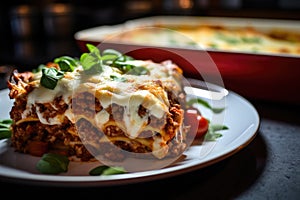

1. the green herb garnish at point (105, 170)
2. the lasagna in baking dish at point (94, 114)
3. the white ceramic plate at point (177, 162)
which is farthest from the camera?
the lasagna in baking dish at point (94, 114)

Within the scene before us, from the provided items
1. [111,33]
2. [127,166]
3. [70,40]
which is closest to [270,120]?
[127,166]

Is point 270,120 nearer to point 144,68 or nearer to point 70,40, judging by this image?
point 144,68

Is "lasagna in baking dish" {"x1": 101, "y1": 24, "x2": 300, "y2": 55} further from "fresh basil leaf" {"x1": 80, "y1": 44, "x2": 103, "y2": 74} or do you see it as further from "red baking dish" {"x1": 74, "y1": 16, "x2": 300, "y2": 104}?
"fresh basil leaf" {"x1": 80, "y1": 44, "x2": 103, "y2": 74}

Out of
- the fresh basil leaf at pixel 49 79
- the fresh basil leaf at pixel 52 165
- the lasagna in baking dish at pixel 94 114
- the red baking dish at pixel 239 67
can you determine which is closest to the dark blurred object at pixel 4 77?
the red baking dish at pixel 239 67

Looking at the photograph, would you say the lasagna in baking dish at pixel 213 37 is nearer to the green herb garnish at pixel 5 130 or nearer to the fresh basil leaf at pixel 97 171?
the green herb garnish at pixel 5 130

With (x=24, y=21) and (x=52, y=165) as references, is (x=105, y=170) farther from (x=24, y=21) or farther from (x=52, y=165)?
(x=24, y=21)

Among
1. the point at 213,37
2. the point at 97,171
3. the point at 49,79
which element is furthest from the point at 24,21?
the point at 97,171

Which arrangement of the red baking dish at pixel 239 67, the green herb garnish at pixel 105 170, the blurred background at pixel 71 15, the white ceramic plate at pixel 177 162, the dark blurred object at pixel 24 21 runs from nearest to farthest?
the white ceramic plate at pixel 177 162 → the green herb garnish at pixel 105 170 → the red baking dish at pixel 239 67 → the blurred background at pixel 71 15 → the dark blurred object at pixel 24 21
